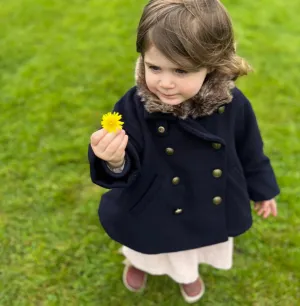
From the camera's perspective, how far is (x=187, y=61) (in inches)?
56.5

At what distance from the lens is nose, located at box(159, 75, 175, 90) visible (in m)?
1.46

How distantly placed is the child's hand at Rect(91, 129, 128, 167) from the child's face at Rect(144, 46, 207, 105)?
0.19 meters

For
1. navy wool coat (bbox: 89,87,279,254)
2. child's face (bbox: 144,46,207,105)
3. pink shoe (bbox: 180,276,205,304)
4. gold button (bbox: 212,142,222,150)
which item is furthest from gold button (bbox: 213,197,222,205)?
pink shoe (bbox: 180,276,205,304)

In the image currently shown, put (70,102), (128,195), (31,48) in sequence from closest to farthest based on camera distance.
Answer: (128,195), (70,102), (31,48)

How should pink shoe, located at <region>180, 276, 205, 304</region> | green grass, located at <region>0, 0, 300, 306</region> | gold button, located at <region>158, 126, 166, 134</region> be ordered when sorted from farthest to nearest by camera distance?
green grass, located at <region>0, 0, 300, 306</region>
pink shoe, located at <region>180, 276, 205, 304</region>
gold button, located at <region>158, 126, 166, 134</region>

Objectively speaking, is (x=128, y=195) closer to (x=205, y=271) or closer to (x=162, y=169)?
(x=162, y=169)

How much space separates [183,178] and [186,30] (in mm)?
566

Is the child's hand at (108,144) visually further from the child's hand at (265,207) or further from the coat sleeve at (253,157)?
the child's hand at (265,207)

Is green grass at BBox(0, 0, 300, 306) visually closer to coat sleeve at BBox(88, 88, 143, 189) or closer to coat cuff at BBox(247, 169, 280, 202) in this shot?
coat cuff at BBox(247, 169, 280, 202)

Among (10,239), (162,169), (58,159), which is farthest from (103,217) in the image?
(58,159)

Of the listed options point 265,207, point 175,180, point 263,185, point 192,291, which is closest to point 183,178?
point 175,180

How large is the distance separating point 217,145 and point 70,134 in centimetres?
166

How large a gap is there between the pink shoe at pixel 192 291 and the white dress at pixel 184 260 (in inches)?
6.2

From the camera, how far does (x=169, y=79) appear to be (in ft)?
4.81
